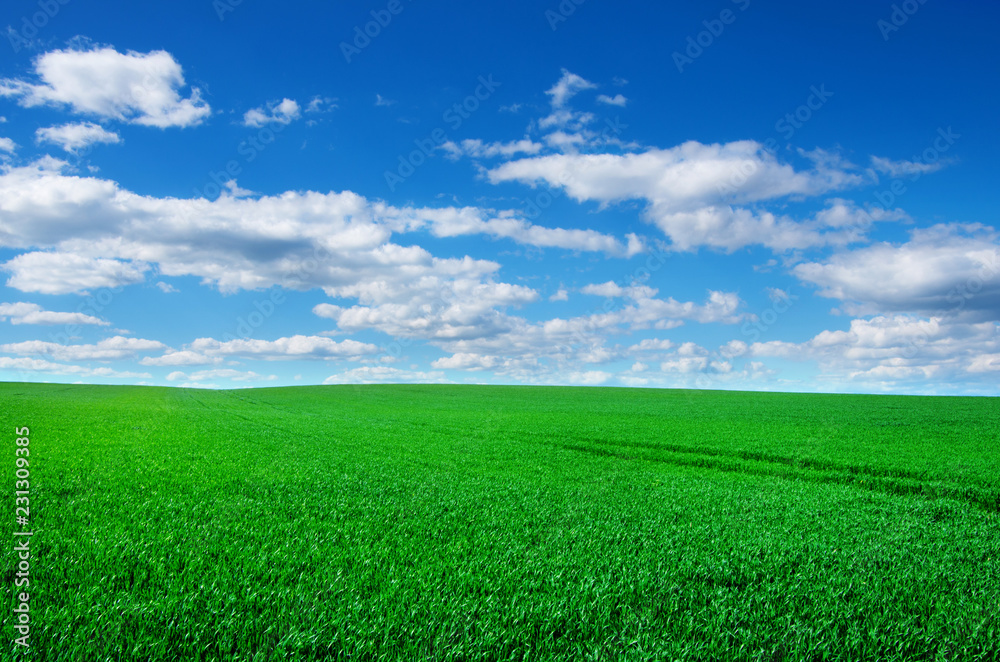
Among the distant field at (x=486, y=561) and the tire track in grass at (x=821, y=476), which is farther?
the tire track in grass at (x=821, y=476)

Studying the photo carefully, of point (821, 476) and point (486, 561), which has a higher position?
point (486, 561)

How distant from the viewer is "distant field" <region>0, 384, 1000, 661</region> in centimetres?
477

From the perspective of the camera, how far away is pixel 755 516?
930cm

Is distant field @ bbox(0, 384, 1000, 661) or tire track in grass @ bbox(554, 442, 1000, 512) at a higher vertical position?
distant field @ bbox(0, 384, 1000, 661)

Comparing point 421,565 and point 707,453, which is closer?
point 421,565

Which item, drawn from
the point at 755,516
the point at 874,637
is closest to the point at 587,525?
the point at 755,516

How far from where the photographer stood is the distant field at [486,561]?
4.77m

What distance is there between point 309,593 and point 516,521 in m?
3.65

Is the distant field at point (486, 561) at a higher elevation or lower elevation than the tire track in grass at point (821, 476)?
higher

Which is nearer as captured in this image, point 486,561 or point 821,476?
point 486,561

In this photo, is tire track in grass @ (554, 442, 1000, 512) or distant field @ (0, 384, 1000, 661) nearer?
distant field @ (0, 384, 1000, 661)

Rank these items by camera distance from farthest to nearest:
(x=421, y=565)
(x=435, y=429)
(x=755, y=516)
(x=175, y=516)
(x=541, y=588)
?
1. (x=435, y=429)
2. (x=755, y=516)
3. (x=175, y=516)
4. (x=421, y=565)
5. (x=541, y=588)

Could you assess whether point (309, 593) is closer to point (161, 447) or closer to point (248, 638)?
point (248, 638)

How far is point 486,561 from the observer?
21.3 ft
